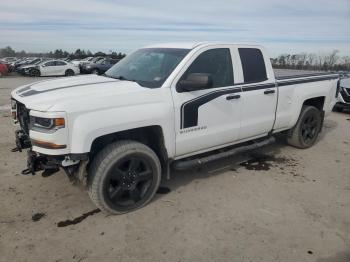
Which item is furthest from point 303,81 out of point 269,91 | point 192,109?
point 192,109

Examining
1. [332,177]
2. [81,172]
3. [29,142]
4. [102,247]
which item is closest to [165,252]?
[102,247]

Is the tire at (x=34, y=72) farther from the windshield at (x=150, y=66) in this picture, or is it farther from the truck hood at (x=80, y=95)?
the truck hood at (x=80, y=95)

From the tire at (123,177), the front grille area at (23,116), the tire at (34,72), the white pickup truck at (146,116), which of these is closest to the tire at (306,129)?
the white pickup truck at (146,116)

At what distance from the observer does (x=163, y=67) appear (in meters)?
4.34

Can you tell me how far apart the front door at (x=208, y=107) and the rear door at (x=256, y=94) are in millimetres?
190

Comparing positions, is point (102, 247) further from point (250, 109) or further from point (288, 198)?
point (250, 109)

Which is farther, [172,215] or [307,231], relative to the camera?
[172,215]

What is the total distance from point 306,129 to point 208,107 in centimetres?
297

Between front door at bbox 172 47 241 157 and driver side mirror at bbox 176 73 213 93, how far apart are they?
0.13 ft

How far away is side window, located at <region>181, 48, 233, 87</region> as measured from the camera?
4.35m

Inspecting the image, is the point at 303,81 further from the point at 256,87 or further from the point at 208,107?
the point at 208,107

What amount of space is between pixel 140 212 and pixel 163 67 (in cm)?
183

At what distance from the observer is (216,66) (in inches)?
180

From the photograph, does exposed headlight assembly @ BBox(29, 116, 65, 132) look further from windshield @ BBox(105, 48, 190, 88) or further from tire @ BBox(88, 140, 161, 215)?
windshield @ BBox(105, 48, 190, 88)
